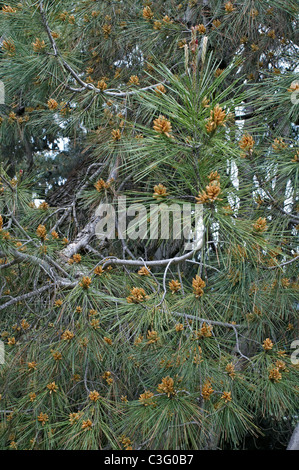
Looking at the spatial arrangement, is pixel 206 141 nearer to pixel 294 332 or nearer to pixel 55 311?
pixel 55 311

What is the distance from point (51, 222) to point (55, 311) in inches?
17.4

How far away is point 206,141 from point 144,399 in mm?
685

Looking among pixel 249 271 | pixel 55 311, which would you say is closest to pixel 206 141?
pixel 249 271

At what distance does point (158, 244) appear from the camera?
5.98ft

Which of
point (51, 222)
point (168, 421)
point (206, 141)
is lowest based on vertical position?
point (168, 421)

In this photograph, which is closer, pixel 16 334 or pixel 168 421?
pixel 168 421

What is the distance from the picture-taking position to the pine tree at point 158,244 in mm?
1154

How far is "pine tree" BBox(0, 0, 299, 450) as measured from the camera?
1.15m

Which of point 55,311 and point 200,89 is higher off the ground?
point 200,89

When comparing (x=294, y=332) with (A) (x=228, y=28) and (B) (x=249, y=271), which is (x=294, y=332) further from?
(A) (x=228, y=28)

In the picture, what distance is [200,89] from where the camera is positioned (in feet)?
3.56

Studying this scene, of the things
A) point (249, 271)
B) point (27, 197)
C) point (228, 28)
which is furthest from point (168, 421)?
point (228, 28)
